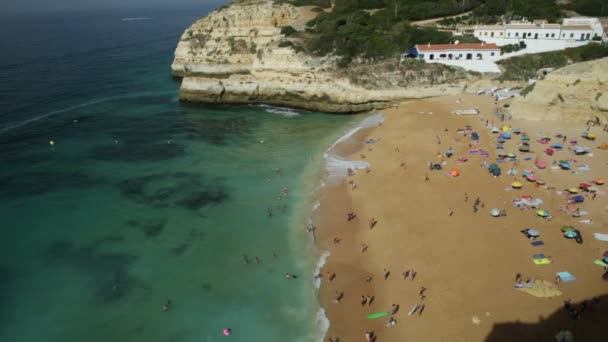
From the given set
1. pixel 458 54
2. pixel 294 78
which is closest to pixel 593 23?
pixel 458 54

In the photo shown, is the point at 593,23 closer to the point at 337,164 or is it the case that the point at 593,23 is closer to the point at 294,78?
the point at 294,78

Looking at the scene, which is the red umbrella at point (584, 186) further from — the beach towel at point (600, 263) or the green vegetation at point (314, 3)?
the green vegetation at point (314, 3)

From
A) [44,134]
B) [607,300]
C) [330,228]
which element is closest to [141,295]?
[330,228]

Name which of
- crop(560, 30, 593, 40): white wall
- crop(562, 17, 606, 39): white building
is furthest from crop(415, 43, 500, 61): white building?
crop(562, 17, 606, 39): white building

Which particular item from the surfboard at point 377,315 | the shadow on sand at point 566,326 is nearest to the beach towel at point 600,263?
the shadow on sand at point 566,326

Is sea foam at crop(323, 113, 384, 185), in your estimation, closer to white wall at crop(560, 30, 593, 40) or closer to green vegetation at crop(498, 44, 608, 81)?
green vegetation at crop(498, 44, 608, 81)
